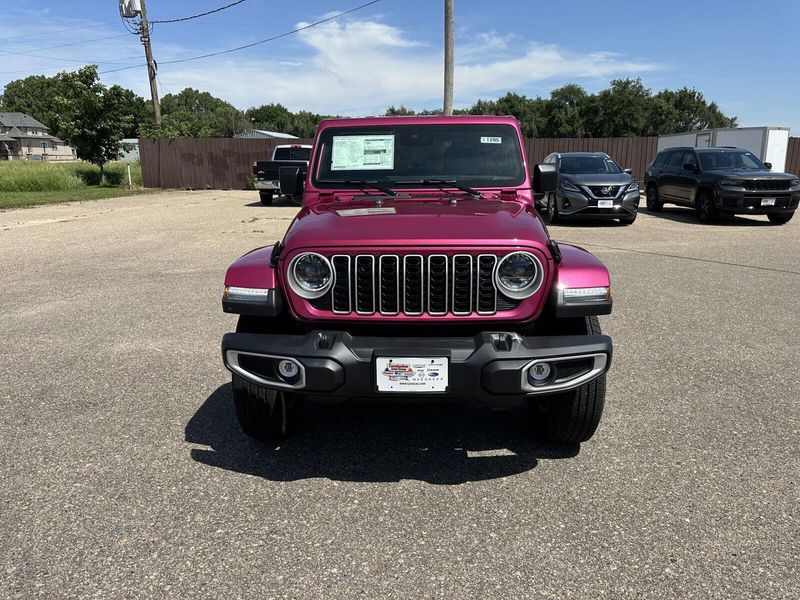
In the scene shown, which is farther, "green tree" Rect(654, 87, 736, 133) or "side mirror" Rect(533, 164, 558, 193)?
"green tree" Rect(654, 87, 736, 133)

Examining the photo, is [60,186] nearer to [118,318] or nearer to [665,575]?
[118,318]

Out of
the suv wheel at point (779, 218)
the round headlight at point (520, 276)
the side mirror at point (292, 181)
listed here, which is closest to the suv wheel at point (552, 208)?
the suv wheel at point (779, 218)

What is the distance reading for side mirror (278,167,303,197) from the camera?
413 centimetres

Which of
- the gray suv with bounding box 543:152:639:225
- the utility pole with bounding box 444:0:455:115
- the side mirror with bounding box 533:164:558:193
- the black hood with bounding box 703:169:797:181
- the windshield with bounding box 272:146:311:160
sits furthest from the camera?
the windshield with bounding box 272:146:311:160

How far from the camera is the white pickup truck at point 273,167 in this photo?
707 inches

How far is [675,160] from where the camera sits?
15.0 metres

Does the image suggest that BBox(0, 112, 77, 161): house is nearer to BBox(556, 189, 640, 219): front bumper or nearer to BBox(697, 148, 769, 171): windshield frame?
BBox(556, 189, 640, 219): front bumper

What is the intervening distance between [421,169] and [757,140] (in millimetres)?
22088

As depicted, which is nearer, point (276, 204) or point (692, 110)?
point (276, 204)

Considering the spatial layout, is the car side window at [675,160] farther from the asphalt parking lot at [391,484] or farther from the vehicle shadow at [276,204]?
the vehicle shadow at [276,204]

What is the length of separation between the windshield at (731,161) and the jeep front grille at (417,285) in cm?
1269

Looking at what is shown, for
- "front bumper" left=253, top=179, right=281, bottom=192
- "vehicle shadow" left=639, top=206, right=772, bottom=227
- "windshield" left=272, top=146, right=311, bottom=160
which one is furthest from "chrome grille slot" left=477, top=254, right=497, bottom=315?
"windshield" left=272, top=146, right=311, bottom=160

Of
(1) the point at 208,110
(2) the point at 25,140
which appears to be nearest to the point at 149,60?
(2) the point at 25,140

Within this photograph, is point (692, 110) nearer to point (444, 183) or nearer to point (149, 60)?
point (149, 60)
